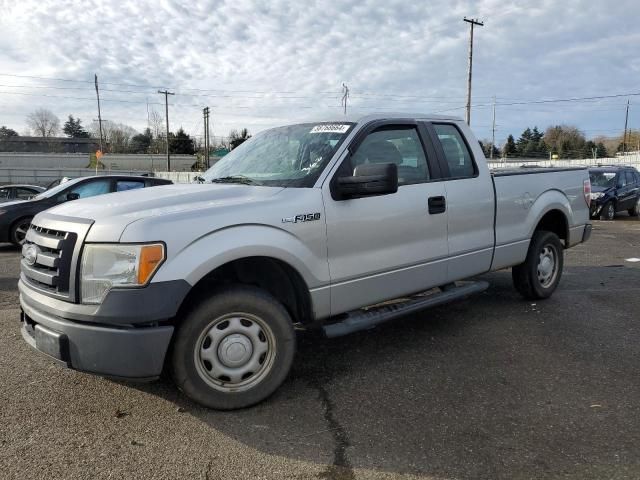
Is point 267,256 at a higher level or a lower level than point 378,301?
higher

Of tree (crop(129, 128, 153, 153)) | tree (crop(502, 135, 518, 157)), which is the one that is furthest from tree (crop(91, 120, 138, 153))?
tree (crop(502, 135, 518, 157))

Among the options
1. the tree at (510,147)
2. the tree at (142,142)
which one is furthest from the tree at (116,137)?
the tree at (510,147)

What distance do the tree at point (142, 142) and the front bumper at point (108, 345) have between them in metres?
102

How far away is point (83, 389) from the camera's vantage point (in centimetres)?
365

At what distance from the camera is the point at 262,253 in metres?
3.29

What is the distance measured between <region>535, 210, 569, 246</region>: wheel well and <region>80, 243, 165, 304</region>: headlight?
4657mm

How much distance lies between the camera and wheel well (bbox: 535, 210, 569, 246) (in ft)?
19.9

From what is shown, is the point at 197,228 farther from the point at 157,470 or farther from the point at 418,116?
the point at 418,116

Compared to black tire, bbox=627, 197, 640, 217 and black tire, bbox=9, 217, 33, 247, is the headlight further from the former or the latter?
black tire, bbox=627, 197, 640, 217

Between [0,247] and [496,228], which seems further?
[0,247]

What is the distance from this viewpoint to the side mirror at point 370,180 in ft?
11.6

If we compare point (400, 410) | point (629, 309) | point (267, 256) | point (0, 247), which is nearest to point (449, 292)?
point (400, 410)

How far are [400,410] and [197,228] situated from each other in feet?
5.72

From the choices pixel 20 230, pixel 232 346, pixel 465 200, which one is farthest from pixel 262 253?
pixel 20 230
